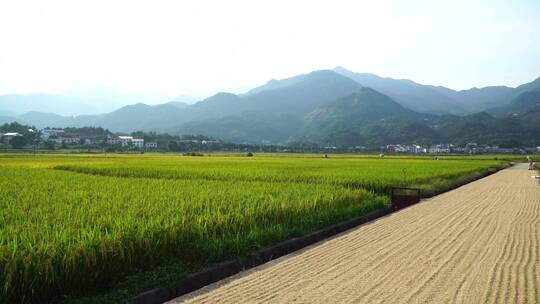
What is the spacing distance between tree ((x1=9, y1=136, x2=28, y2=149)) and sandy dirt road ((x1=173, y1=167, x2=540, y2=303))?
10986cm

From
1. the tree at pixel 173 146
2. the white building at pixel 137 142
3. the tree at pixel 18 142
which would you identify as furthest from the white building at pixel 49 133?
the tree at pixel 173 146

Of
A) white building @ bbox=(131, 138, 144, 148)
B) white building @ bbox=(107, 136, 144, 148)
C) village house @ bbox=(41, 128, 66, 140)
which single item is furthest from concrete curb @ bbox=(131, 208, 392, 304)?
village house @ bbox=(41, 128, 66, 140)

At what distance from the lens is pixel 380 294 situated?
5.98 meters

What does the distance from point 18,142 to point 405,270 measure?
374ft

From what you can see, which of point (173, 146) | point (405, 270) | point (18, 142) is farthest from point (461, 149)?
point (405, 270)

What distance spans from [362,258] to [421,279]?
1.44 meters

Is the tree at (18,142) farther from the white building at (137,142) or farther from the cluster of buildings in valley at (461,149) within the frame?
the cluster of buildings in valley at (461,149)

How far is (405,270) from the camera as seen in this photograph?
23.9ft

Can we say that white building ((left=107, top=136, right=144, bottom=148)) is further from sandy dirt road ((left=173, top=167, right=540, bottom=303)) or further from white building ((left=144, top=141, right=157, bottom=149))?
sandy dirt road ((left=173, top=167, right=540, bottom=303))

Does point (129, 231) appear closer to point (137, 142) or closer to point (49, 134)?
point (137, 142)

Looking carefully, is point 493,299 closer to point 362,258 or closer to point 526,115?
point 362,258

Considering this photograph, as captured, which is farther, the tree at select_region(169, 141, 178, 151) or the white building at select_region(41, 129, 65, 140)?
the white building at select_region(41, 129, 65, 140)

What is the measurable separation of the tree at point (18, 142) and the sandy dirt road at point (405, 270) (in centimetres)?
10986

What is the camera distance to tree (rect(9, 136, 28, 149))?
105 m
